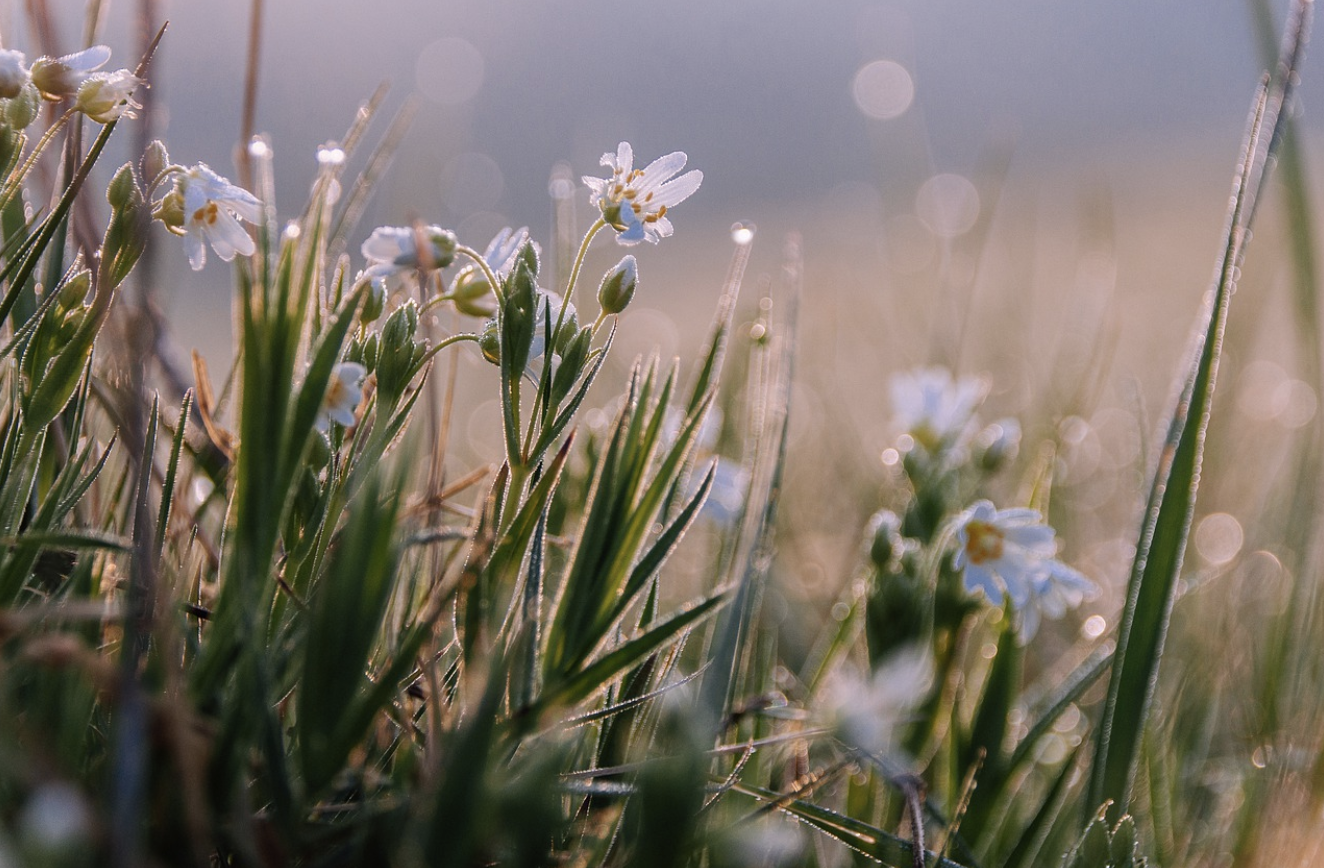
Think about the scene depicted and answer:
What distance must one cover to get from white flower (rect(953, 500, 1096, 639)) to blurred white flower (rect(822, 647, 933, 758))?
94 mm

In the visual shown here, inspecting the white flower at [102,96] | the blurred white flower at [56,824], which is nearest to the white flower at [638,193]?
the white flower at [102,96]

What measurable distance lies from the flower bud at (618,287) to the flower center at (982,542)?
1.58 feet

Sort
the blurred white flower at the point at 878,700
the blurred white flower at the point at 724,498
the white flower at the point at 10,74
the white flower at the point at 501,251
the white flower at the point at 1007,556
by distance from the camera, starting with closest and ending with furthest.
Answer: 1. the white flower at the point at 10,74
2. the blurred white flower at the point at 878,700
3. the white flower at the point at 501,251
4. the white flower at the point at 1007,556
5. the blurred white flower at the point at 724,498

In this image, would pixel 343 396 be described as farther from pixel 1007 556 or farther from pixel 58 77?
pixel 1007 556

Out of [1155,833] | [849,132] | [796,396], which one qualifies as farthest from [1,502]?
[849,132]

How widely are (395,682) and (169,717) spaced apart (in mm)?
112

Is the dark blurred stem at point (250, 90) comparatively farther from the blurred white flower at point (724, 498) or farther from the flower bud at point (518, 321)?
the blurred white flower at point (724, 498)

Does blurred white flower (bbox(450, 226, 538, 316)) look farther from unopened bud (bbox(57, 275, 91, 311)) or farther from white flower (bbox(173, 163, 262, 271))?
unopened bud (bbox(57, 275, 91, 311))

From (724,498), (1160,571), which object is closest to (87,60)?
(724,498)

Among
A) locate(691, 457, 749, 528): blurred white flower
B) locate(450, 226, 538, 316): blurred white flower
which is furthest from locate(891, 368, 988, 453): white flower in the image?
locate(450, 226, 538, 316): blurred white flower

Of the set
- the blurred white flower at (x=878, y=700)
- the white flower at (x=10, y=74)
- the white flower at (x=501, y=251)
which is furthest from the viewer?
the white flower at (x=501, y=251)

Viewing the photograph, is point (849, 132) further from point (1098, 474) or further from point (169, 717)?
point (169, 717)

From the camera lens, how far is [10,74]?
0.77 m

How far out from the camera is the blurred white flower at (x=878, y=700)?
2.85 ft
